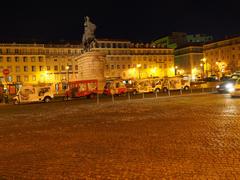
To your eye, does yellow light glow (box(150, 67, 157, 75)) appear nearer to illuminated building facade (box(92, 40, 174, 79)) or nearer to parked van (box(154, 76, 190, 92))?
illuminated building facade (box(92, 40, 174, 79))

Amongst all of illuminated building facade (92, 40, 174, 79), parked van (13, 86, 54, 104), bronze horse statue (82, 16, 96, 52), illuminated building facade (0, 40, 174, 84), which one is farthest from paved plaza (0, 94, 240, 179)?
illuminated building facade (92, 40, 174, 79)

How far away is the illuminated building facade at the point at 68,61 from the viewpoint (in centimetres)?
8369

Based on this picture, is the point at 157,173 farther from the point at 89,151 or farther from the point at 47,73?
the point at 47,73

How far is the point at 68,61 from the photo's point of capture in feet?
300

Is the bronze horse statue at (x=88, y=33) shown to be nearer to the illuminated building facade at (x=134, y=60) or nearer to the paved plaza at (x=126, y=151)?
the paved plaza at (x=126, y=151)

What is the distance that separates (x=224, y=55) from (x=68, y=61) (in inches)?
1993

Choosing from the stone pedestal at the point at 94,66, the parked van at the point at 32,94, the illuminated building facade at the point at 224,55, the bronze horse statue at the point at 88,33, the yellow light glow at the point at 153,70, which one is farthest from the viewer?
the yellow light glow at the point at 153,70

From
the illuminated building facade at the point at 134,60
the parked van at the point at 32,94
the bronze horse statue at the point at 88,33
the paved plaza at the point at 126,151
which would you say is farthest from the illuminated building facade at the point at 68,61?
the paved plaza at the point at 126,151

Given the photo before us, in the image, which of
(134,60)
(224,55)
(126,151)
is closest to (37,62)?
(134,60)

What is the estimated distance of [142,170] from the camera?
5895 mm

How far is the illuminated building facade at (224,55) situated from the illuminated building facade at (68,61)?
12923 mm

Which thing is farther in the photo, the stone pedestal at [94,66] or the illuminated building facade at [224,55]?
the illuminated building facade at [224,55]

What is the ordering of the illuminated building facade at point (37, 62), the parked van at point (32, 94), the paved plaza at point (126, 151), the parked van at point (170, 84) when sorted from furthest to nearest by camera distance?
the illuminated building facade at point (37, 62) → the parked van at point (170, 84) → the parked van at point (32, 94) → the paved plaza at point (126, 151)

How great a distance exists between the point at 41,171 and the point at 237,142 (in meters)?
5.09
